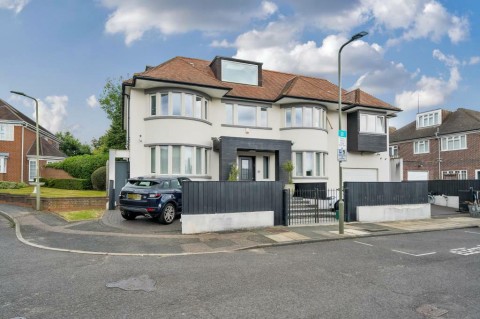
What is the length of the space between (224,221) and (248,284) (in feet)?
18.7

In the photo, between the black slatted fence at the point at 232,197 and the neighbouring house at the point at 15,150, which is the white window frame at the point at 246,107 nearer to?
the black slatted fence at the point at 232,197

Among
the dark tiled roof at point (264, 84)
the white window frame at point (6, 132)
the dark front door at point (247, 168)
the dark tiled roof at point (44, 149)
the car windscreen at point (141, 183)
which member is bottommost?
the car windscreen at point (141, 183)

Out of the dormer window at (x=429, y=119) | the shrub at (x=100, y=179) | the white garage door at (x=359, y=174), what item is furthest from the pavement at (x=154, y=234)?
the dormer window at (x=429, y=119)

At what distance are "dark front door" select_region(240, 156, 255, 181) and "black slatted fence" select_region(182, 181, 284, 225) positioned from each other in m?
7.73

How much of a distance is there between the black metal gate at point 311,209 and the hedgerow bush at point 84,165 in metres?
16.2

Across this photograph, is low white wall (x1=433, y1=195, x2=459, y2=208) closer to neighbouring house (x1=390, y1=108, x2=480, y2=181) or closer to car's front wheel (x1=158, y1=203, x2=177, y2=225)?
neighbouring house (x1=390, y1=108, x2=480, y2=181)

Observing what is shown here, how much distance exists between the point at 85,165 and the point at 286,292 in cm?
2456

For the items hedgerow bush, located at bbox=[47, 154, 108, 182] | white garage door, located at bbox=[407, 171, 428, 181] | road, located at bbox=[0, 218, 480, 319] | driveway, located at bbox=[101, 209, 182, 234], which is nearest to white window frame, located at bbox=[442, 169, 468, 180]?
white garage door, located at bbox=[407, 171, 428, 181]

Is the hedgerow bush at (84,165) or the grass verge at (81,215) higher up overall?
the hedgerow bush at (84,165)

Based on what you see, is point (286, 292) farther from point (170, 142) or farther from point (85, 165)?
point (85, 165)

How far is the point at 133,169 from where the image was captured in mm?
17328

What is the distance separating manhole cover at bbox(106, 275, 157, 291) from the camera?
5805 mm

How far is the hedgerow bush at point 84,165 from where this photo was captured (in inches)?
998

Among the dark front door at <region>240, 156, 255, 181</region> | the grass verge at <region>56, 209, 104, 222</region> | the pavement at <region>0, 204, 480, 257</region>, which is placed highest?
the dark front door at <region>240, 156, 255, 181</region>
